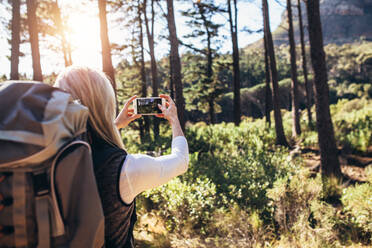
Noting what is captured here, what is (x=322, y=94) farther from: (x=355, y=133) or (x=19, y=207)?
(x=19, y=207)

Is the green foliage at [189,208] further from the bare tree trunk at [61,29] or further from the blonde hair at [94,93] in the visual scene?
the bare tree trunk at [61,29]

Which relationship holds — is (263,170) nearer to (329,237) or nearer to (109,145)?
(329,237)

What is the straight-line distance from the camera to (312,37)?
20.9 feet

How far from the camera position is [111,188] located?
1.21m

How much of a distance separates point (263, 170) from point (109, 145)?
552 cm

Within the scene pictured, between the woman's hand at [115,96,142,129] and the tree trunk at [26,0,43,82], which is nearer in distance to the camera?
the woman's hand at [115,96,142,129]

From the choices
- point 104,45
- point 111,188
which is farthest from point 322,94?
point 111,188

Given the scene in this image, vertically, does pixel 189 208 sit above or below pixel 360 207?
above

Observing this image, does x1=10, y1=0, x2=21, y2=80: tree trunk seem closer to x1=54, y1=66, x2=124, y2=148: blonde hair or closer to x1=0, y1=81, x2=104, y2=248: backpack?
x1=54, y1=66, x2=124, y2=148: blonde hair

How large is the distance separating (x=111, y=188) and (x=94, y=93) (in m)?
0.51

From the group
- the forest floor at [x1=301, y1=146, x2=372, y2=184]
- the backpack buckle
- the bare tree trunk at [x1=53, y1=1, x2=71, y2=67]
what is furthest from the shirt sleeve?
the bare tree trunk at [x1=53, y1=1, x2=71, y2=67]

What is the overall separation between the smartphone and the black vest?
0.66 m

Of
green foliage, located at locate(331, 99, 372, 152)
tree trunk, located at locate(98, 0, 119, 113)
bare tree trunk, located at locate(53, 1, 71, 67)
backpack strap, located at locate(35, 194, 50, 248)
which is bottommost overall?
green foliage, located at locate(331, 99, 372, 152)

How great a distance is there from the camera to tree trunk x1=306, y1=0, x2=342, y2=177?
6.36 m
